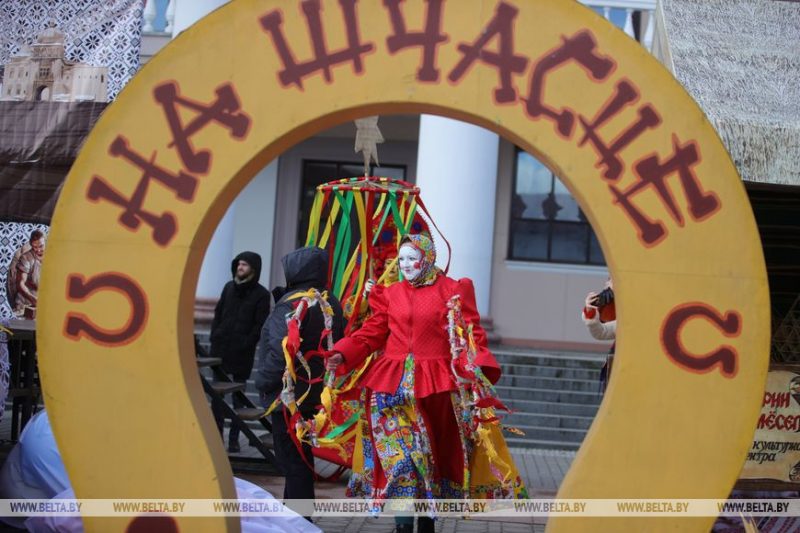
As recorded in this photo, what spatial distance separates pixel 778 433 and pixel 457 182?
21.1ft

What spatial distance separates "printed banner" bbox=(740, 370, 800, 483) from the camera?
5.29m

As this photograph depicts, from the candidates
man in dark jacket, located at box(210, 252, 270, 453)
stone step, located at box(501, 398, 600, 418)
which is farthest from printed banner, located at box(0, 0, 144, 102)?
stone step, located at box(501, 398, 600, 418)

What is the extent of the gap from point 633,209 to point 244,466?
4.97m

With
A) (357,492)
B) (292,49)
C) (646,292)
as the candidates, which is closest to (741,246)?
(646,292)

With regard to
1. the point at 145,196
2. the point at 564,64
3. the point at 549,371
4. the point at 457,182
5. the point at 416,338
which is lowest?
the point at 549,371

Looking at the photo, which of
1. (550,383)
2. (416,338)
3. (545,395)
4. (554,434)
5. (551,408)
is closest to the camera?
(416,338)

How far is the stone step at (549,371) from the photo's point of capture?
11281 millimetres

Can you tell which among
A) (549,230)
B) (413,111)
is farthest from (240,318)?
(549,230)

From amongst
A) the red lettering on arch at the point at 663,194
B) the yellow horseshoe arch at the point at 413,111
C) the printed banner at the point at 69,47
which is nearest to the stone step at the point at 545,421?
the printed banner at the point at 69,47

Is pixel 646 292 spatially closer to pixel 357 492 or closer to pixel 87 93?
pixel 357 492

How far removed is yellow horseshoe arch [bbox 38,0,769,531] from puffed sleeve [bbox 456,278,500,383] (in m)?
1.72

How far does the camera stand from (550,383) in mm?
11148

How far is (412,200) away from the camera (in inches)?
313

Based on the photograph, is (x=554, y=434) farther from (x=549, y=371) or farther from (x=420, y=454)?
(x=420, y=454)
